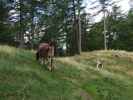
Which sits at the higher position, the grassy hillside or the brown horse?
the brown horse

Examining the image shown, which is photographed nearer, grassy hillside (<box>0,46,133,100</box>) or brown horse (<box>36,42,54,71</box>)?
grassy hillside (<box>0,46,133,100</box>)

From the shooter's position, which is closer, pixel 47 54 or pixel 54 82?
pixel 54 82

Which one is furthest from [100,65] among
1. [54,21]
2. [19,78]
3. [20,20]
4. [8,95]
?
[54,21]

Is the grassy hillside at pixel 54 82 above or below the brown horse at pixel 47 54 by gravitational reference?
below

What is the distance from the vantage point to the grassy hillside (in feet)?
48.9

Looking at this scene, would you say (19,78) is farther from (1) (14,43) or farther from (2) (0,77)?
(1) (14,43)

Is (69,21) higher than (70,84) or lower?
higher

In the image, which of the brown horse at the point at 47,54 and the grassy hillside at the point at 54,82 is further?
the brown horse at the point at 47,54

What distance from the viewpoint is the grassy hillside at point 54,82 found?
586 inches

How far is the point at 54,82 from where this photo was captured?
17281 mm

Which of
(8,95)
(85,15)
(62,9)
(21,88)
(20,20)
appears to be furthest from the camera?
(85,15)

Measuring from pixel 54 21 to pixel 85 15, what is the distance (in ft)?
29.5

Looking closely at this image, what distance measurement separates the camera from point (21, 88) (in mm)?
14891

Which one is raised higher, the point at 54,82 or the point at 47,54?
the point at 47,54
